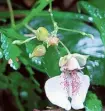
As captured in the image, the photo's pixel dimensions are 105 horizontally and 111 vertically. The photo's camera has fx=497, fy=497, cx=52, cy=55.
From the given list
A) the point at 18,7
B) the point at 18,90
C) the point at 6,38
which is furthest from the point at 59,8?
the point at 6,38

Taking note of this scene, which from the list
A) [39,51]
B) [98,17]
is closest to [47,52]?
[39,51]

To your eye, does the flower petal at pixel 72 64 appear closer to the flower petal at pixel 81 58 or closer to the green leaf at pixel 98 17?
the flower petal at pixel 81 58

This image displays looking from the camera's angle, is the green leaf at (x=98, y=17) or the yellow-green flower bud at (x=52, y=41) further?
the green leaf at (x=98, y=17)

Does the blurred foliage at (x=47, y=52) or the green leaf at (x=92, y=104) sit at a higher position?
the blurred foliage at (x=47, y=52)

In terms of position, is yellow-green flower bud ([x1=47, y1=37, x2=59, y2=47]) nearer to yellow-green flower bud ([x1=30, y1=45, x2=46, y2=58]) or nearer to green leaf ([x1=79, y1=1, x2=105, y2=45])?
yellow-green flower bud ([x1=30, y1=45, x2=46, y2=58])

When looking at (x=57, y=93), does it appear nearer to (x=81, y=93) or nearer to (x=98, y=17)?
(x=81, y=93)

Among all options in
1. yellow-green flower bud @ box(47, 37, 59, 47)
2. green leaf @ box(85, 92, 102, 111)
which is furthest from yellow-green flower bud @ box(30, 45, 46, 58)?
green leaf @ box(85, 92, 102, 111)

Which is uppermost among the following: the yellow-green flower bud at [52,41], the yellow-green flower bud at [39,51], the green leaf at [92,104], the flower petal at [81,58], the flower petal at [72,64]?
the yellow-green flower bud at [52,41]

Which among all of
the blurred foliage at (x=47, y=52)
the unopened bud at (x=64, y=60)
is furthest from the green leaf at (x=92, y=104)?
the unopened bud at (x=64, y=60)
